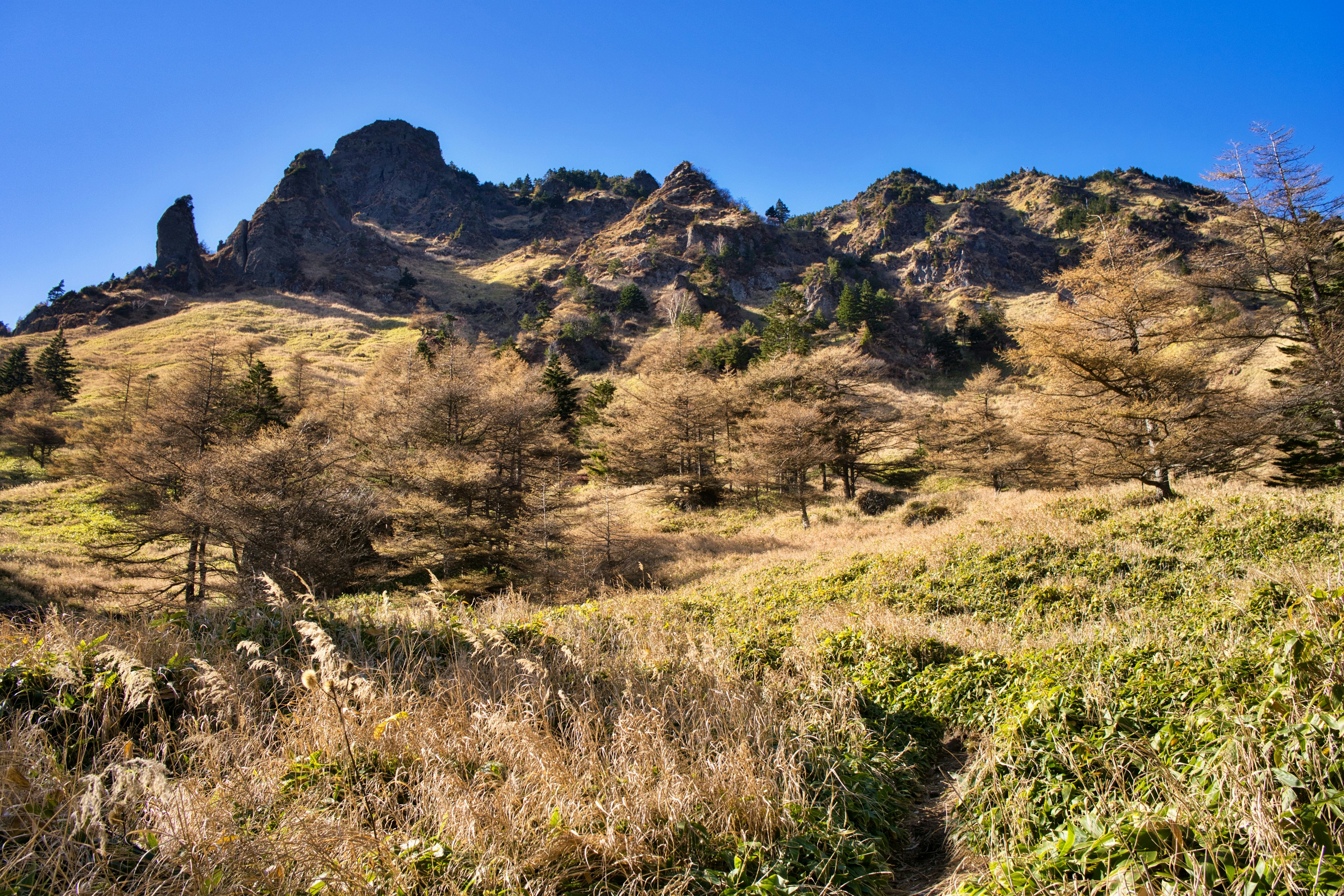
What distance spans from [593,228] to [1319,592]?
177735 millimetres

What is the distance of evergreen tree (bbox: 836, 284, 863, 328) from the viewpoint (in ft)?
267

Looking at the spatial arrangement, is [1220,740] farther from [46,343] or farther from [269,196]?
[269,196]

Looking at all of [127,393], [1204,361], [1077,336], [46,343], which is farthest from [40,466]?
[1204,361]

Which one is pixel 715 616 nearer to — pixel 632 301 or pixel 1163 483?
pixel 1163 483

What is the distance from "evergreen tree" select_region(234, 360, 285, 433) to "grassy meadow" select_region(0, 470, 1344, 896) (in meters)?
25.8

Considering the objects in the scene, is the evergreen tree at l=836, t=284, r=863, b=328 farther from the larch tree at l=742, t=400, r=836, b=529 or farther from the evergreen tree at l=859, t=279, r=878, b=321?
the larch tree at l=742, t=400, r=836, b=529

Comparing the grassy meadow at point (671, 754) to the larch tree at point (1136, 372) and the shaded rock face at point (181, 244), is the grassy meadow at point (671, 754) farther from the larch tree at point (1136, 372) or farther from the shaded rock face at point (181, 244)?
the shaded rock face at point (181, 244)

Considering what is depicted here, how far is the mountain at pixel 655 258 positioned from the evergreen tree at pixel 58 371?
51.0 meters

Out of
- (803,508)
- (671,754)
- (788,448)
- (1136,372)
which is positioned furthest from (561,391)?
(671,754)

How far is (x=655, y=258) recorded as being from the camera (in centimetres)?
11919

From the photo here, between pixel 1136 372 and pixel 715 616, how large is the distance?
48.9ft

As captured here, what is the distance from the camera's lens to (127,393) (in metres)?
38.9

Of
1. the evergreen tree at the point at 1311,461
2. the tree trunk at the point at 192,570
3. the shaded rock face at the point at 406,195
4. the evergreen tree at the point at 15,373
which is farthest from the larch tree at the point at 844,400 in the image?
the shaded rock face at the point at 406,195

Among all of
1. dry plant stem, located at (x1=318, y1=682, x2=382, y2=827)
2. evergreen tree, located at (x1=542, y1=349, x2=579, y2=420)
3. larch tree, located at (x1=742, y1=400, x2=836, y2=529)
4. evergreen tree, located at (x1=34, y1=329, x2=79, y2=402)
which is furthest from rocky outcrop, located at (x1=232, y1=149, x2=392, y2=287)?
dry plant stem, located at (x1=318, y1=682, x2=382, y2=827)
